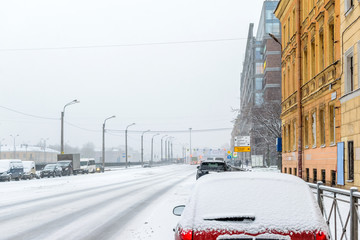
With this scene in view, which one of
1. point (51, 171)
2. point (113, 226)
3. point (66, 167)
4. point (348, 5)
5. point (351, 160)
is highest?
point (348, 5)

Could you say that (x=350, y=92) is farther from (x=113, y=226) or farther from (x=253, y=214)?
(x=253, y=214)

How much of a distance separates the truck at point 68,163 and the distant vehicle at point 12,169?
11.0m

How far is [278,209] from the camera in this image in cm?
481

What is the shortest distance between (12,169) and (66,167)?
13.1m

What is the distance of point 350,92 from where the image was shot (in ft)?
68.9

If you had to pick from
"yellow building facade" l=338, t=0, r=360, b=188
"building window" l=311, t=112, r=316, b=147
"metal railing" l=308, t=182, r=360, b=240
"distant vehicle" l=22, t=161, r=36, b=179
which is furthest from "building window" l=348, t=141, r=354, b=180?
"distant vehicle" l=22, t=161, r=36, b=179

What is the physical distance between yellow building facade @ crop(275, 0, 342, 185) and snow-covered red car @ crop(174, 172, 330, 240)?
56.4 ft

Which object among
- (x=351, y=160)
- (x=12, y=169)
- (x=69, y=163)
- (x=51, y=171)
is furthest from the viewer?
(x=69, y=163)

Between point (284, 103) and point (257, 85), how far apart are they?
64294 millimetres

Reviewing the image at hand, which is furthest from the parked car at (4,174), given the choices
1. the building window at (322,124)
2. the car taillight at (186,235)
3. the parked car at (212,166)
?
the car taillight at (186,235)

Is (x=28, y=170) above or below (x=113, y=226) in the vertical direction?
below

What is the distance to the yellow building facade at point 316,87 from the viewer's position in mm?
23969

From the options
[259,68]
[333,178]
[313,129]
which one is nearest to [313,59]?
[313,129]

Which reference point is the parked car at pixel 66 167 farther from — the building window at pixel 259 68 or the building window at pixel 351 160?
the building window at pixel 259 68
